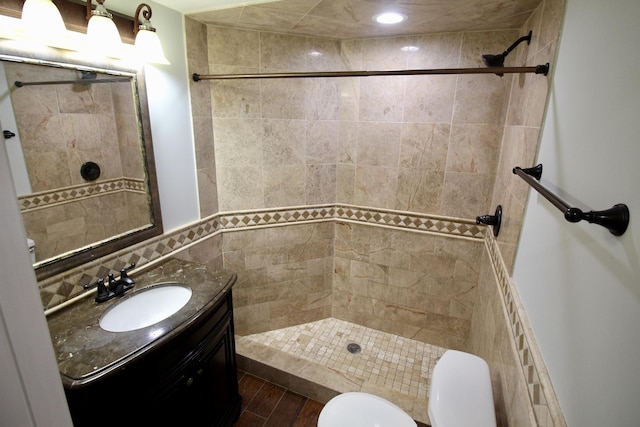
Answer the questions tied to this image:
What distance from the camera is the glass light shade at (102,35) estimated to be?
1249 mm

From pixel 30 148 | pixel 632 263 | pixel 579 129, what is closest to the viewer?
pixel 632 263

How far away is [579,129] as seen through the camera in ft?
2.82

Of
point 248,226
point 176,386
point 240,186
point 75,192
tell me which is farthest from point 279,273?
point 75,192

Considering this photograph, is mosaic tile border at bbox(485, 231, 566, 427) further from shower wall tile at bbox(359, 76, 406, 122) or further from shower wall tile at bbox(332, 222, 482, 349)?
shower wall tile at bbox(359, 76, 406, 122)

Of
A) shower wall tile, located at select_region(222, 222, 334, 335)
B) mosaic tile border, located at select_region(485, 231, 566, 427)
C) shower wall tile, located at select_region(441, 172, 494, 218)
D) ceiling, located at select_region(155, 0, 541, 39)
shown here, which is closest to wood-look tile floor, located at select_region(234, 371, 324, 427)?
shower wall tile, located at select_region(222, 222, 334, 335)

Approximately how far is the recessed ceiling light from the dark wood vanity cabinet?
170 cm

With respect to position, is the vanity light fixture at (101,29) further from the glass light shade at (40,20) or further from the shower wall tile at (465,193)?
the shower wall tile at (465,193)

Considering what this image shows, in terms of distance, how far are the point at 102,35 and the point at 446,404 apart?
1.97m

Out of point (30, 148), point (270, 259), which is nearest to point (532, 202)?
point (270, 259)

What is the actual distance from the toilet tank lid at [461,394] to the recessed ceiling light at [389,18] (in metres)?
1.71

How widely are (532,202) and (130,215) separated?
6.08ft

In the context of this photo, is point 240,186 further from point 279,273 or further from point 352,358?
point 352,358

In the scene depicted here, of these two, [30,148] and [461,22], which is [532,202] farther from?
[30,148]

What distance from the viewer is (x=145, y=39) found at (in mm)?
1434
